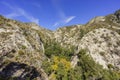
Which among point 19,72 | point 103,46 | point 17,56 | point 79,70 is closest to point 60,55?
point 79,70

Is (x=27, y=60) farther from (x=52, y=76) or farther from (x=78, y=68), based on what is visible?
(x=78, y=68)

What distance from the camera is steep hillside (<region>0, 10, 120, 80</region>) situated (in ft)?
299

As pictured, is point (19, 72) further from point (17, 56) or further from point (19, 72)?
point (17, 56)

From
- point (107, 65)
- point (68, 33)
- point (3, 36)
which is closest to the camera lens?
point (3, 36)

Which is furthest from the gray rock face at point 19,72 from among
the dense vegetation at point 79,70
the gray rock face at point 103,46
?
the gray rock face at point 103,46

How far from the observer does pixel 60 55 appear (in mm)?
132000

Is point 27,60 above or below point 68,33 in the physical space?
below

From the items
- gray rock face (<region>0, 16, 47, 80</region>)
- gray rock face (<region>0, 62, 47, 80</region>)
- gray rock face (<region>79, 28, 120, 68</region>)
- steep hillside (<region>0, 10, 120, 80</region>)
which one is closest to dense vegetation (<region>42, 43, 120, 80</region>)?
steep hillside (<region>0, 10, 120, 80</region>)

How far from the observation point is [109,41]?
146125 mm

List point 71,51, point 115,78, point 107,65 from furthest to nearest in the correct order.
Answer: point 71,51 < point 107,65 < point 115,78

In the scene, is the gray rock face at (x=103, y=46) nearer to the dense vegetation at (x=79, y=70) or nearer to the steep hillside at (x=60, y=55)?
the steep hillside at (x=60, y=55)

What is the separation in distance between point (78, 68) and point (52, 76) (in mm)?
19164

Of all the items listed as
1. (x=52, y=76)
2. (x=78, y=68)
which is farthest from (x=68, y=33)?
(x=52, y=76)

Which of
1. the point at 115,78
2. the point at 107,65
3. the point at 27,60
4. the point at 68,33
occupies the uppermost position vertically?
the point at 68,33
